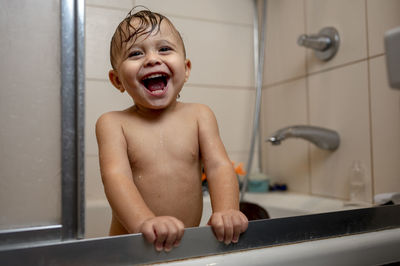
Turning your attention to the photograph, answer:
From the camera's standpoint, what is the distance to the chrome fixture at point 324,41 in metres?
1.07

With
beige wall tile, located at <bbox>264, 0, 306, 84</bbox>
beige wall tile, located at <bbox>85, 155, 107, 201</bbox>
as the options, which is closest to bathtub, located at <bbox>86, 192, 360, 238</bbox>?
beige wall tile, located at <bbox>85, 155, 107, 201</bbox>

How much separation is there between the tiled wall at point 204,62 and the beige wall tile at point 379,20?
11.5 inches

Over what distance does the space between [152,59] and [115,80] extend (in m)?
0.07

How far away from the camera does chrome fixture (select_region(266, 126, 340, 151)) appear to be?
1047mm

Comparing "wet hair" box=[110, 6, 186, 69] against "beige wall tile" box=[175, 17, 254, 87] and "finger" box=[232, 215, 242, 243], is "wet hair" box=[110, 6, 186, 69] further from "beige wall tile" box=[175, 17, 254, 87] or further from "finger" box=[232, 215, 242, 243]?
"finger" box=[232, 215, 242, 243]

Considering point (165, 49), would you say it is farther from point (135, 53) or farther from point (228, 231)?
point (228, 231)

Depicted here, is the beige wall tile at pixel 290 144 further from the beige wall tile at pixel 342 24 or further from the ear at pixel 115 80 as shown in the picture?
the ear at pixel 115 80

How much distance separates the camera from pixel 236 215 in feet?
1.69

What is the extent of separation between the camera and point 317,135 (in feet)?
3.52

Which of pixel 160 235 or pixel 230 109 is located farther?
pixel 230 109

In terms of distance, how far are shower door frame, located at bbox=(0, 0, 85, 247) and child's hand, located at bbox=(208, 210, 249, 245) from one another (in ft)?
0.56

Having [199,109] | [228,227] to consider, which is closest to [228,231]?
[228,227]

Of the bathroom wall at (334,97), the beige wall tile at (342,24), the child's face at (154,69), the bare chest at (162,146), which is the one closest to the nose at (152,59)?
the child's face at (154,69)

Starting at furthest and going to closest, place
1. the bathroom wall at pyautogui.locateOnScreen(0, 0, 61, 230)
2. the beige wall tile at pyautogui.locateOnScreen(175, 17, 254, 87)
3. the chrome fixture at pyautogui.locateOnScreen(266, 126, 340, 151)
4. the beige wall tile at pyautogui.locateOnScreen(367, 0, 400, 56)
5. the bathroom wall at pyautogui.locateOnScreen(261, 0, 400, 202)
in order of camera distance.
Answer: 1. the chrome fixture at pyautogui.locateOnScreen(266, 126, 340, 151)
2. the bathroom wall at pyautogui.locateOnScreen(261, 0, 400, 202)
3. the beige wall tile at pyautogui.locateOnScreen(367, 0, 400, 56)
4. the beige wall tile at pyautogui.locateOnScreen(175, 17, 254, 87)
5. the bathroom wall at pyautogui.locateOnScreen(0, 0, 61, 230)
